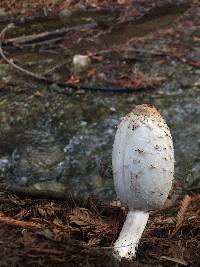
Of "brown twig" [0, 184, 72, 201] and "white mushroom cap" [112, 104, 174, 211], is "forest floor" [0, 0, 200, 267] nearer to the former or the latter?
"brown twig" [0, 184, 72, 201]

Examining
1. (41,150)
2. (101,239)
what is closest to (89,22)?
(41,150)

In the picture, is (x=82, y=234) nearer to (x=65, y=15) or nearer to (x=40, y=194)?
(x=40, y=194)

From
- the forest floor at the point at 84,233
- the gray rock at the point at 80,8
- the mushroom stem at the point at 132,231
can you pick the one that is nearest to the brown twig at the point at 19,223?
the forest floor at the point at 84,233

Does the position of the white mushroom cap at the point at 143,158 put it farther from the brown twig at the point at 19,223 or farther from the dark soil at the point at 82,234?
the brown twig at the point at 19,223

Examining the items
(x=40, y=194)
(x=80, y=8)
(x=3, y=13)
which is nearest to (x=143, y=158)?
(x=40, y=194)

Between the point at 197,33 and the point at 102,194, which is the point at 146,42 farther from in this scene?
the point at 102,194

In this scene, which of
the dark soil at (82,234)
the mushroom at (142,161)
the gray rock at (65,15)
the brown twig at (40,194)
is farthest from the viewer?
the gray rock at (65,15)

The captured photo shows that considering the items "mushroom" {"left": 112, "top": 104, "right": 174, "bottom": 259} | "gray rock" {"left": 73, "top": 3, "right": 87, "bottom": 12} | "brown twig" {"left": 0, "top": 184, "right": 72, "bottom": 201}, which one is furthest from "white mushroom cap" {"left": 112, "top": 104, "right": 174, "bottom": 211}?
"gray rock" {"left": 73, "top": 3, "right": 87, "bottom": 12}
